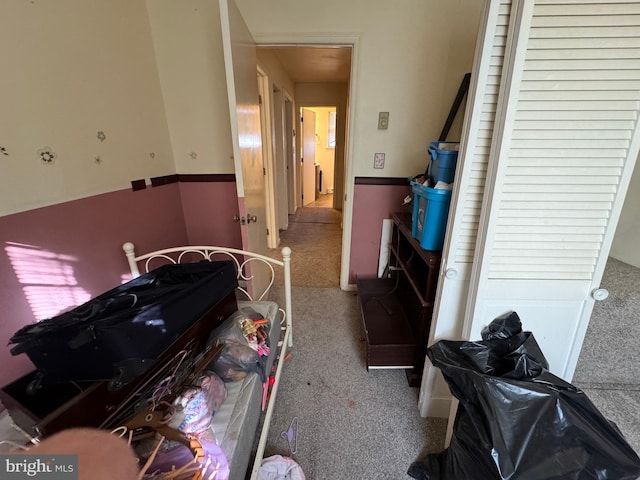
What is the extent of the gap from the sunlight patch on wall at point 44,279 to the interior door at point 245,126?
88 centimetres

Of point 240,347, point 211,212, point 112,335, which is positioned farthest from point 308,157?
point 112,335

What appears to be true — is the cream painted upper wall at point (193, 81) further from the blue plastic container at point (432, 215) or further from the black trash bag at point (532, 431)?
the black trash bag at point (532, 431)

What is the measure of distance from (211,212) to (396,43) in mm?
1953

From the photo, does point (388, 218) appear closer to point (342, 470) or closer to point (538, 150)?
point (538, 150)

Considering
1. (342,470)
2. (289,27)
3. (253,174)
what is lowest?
(342,470)

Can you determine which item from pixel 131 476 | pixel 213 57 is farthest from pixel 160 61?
pixel 131 476

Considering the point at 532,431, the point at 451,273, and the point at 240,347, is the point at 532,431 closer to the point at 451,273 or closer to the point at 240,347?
the point at 451,273

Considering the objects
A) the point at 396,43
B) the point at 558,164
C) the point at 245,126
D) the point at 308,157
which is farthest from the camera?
the point at 308,157

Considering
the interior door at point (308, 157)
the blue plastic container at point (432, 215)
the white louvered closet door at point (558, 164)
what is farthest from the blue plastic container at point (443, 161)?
the interior door at point (308, 157)

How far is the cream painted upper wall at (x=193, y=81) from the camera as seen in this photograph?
73.9 inches

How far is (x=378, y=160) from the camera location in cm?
217

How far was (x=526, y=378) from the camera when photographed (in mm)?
820

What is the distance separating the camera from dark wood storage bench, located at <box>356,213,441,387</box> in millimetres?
1388

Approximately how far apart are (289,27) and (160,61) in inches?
38.8
